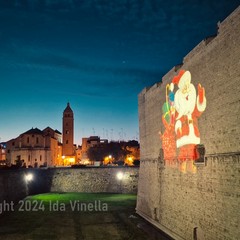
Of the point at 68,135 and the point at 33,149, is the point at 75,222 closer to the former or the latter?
the point at 33,149

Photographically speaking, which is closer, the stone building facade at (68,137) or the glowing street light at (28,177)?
the glowing street light at (28,177)

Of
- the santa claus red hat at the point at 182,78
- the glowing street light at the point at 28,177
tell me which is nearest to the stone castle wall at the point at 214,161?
the santa claus red hat at the point at 182,78

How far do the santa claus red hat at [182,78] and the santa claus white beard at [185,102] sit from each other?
0.39 m

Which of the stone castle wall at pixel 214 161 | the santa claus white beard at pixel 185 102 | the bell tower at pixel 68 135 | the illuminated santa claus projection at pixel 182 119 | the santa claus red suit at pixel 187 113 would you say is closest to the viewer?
the stone castle wall at pixel 214 161

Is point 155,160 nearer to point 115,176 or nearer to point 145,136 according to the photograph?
point 145,136

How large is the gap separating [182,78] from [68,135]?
207 ft

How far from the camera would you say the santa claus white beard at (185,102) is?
47.7 feet

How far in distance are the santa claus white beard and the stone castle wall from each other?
2.10 ft

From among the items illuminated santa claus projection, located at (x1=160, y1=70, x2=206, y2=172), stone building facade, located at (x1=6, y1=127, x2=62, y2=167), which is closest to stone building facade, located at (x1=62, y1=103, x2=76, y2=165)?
stone building facade, located at (x1=6, y1=127, x2=62, y2=167)

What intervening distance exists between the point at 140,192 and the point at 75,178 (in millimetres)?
15843

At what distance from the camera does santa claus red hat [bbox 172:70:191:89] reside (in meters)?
15.1

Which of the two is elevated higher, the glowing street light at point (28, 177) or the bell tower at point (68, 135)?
the bell tower at point (68, 135)

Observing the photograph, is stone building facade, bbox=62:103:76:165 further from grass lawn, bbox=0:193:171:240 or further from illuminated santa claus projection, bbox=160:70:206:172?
illuminated santa claus projection, bbox=160:70:206:172

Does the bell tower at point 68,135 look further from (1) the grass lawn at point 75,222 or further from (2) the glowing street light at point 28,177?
(1) the grass lawn at point 75,222
